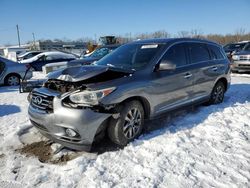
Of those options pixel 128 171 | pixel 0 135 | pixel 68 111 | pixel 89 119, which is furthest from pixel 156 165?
pixel 0 135

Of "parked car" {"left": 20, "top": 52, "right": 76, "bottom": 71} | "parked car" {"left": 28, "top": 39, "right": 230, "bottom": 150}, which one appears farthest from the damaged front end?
"parked car" {"left": 20, "top": 52, "right": 76, "bottom": 71}

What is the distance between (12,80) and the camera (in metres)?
11.1

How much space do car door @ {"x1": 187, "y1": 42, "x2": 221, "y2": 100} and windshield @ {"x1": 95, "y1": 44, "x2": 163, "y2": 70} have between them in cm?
112

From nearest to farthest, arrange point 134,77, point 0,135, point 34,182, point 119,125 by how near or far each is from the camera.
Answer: point 34,182 → point 119,125 → point 134,77 → point 0,135

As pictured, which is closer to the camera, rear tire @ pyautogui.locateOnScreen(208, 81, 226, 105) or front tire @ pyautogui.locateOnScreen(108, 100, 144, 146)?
front tire @ pyautogui.locateOnScreen(108, 100, 144, 146)

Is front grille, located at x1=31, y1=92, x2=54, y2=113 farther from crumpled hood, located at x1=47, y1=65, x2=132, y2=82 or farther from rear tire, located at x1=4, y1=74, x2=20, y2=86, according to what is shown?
rear tire, located at x1=4, y1=74, x2=20, y2=86

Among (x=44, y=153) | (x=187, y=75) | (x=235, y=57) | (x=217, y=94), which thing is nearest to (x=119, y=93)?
(x=44, y=153)

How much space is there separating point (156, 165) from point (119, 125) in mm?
824

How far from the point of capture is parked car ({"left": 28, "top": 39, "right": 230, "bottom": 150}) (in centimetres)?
378

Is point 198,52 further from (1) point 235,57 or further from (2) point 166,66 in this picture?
(1) point 235,57

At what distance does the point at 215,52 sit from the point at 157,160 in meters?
4.00

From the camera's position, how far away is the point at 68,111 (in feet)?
12.1

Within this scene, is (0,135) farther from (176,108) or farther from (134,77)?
(176,108)

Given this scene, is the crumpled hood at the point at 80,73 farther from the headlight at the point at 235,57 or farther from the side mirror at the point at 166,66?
the headlight at the point at 235,57
